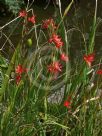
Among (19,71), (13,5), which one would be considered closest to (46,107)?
(19,71)

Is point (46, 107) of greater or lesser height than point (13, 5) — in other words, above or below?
below

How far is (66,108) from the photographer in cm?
196

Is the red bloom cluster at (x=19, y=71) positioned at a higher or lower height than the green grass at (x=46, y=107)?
higher

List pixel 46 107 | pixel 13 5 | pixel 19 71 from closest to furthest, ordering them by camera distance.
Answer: pixel 19 71
pixel 46 107
pixel 13 5

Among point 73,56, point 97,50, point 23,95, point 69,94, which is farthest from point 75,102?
point 97,50

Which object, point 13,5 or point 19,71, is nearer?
point 19,71

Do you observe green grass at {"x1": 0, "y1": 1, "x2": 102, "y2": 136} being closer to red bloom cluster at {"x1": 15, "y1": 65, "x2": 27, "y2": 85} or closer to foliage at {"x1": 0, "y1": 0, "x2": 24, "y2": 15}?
red bloom cluster at {"x1": 15, "y1": 65, "x2": 27, "y2": 85}

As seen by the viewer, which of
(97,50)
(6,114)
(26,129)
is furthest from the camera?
(97,50)

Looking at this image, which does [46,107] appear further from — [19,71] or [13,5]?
[13,5]

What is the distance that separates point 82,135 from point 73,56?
8.80 feet

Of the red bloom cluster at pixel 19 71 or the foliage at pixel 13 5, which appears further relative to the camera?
the foliage at pixel 13 5

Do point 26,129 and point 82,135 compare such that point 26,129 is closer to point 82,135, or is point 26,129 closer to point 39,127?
point 39,127

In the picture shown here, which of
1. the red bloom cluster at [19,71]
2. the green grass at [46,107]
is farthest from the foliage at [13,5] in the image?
the red bloom cluster at [19,71]

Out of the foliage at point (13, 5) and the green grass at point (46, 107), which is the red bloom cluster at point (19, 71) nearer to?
the green grass at point (46, 107)
